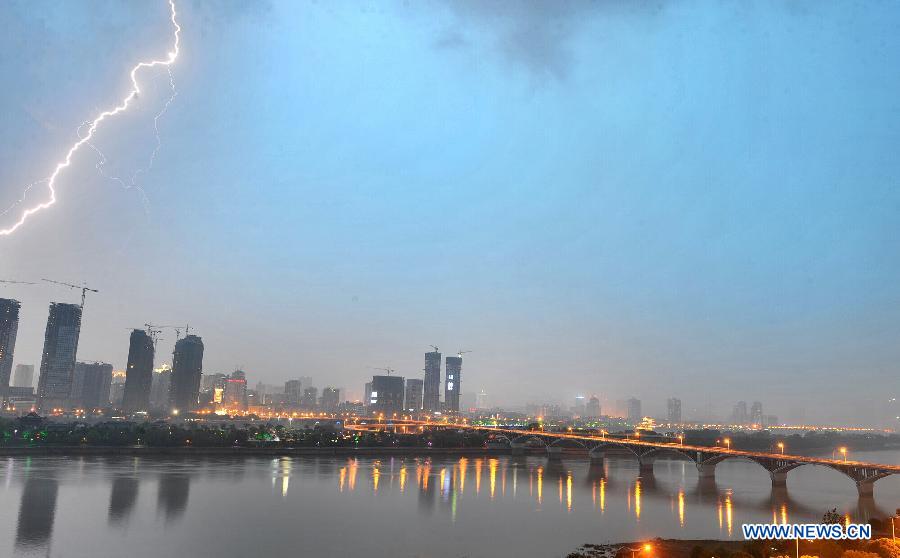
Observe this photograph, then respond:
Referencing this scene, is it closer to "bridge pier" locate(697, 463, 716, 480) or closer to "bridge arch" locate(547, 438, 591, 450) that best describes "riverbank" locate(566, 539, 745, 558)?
"bridge pier" locate(697, 463, 716, 480)

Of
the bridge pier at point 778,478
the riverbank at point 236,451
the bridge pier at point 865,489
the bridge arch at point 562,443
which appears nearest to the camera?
the bridge pier at point 865,489

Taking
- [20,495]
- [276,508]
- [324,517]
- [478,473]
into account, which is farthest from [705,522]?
[20,495]

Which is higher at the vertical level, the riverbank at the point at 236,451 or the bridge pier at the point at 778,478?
A: the bridge pier at the point at 778,478

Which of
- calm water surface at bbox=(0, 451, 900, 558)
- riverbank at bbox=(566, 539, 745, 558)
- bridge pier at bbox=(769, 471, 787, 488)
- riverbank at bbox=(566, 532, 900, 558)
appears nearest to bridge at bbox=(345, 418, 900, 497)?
bridge pier at bbox=(769, 471, 787, 488)

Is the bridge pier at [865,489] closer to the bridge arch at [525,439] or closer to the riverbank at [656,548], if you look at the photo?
the riverbank at [656,548]

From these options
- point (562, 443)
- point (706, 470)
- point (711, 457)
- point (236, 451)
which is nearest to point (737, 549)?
point (711, 457)

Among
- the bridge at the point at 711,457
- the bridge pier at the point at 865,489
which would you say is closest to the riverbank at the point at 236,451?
the bridge at the point at 711,457

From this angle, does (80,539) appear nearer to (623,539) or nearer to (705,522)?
(623,539)
